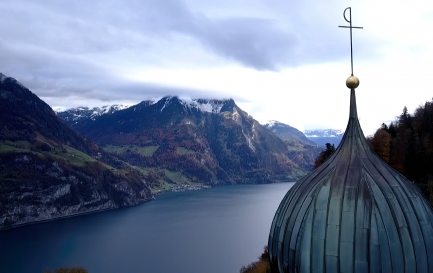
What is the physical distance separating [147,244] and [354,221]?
122m

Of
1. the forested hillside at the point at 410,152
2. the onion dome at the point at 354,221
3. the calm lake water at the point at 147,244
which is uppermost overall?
the forested hillside at the point at 410,152

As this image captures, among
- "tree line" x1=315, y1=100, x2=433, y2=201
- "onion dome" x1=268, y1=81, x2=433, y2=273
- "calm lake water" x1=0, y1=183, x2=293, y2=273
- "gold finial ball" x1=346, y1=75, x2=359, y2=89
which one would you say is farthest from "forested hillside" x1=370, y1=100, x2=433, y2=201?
"onion dome" x1=268, y1=81, x2=433, y2=273

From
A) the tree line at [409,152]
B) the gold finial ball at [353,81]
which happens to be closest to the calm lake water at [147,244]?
the tree line at [409,152]

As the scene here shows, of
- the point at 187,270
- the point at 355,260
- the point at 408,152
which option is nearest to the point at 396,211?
the point at 355,260

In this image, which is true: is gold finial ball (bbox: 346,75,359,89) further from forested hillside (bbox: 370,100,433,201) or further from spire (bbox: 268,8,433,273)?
forested hillside (bbox: 370,100,433,201)

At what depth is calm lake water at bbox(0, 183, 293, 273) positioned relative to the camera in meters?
105

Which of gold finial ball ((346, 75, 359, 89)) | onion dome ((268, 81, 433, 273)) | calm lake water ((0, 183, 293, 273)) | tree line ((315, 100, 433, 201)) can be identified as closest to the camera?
onion dome ((268, 81, 433, 273))

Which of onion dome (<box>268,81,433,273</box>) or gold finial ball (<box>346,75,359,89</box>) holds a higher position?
gold finial ball (<box>346,75,359,89</box>)

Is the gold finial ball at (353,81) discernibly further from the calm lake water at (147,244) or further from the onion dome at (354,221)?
the calm lake water at (147,244)

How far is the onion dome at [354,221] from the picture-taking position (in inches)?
408

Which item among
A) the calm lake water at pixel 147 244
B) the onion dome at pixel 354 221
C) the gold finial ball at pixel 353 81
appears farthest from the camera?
the calm lake water at pixel 147 244

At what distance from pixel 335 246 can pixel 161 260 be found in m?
101

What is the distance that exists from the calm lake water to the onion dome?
87.3 metres

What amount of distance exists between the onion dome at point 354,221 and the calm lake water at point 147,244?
87.3m
